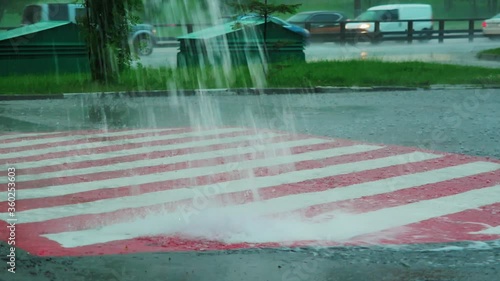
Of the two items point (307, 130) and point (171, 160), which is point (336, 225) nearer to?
point (171, 160)

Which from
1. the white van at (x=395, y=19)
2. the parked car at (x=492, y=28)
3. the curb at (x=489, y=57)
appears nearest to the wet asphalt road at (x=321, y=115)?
the curb at (x=489, y=57)

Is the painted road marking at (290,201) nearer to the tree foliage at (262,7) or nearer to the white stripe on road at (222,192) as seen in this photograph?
the white stripe on road at (222,192)

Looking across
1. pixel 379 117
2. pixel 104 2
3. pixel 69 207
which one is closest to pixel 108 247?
pixel 69 207

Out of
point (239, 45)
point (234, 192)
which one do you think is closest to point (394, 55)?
point (239, 45)

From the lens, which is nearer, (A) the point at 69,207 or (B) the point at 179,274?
(B) the point at 179,274

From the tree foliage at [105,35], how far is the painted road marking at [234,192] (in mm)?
7732

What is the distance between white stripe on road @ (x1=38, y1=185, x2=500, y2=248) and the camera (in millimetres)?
6441

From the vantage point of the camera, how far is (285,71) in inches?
831

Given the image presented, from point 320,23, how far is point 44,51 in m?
25.6

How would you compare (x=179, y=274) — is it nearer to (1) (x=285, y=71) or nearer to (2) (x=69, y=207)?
(2) (x=69, y=207)

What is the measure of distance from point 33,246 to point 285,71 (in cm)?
1531

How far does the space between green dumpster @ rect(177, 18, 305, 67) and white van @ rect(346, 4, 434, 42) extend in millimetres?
21399

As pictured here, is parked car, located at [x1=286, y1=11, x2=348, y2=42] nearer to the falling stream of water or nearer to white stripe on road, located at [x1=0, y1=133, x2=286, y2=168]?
the falling stream of water

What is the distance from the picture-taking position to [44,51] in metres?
22.3
